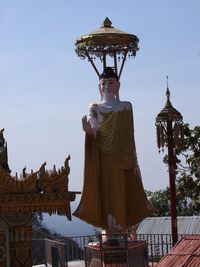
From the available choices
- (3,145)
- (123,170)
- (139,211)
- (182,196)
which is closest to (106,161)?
(123,170)

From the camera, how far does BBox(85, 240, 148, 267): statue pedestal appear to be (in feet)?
32.1

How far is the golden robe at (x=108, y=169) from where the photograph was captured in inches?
450

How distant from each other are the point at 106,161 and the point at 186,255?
6635mm

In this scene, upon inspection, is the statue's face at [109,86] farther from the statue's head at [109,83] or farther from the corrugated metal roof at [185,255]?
the corrugated metal roof at [185,255]

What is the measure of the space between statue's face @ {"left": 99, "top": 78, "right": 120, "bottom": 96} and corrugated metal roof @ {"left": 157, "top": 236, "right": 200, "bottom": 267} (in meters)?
6.67

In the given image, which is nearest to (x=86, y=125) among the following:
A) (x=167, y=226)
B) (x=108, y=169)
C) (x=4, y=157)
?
(x=108, y=169)

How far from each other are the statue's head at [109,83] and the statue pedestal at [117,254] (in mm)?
2696

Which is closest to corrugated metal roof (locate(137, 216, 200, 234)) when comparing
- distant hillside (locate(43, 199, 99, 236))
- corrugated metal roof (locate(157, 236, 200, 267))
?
distant hillside (locate(43, 199, 99, 236))

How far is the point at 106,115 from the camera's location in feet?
38.0

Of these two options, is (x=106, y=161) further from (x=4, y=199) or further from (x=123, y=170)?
(x=4, y=199)

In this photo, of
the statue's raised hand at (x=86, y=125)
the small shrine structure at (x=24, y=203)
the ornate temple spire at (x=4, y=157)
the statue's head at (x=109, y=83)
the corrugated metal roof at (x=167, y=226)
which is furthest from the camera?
the corrugated metal roof at (x=167, y=226)

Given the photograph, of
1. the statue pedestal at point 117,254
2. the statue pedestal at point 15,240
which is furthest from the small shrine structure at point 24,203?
the statue pedestal at point 117,254

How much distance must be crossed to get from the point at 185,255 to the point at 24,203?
2.79m

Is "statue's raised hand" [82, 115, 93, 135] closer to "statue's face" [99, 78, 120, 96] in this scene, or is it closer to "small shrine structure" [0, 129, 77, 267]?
"statue's face" [99, 78, 120, 96]
